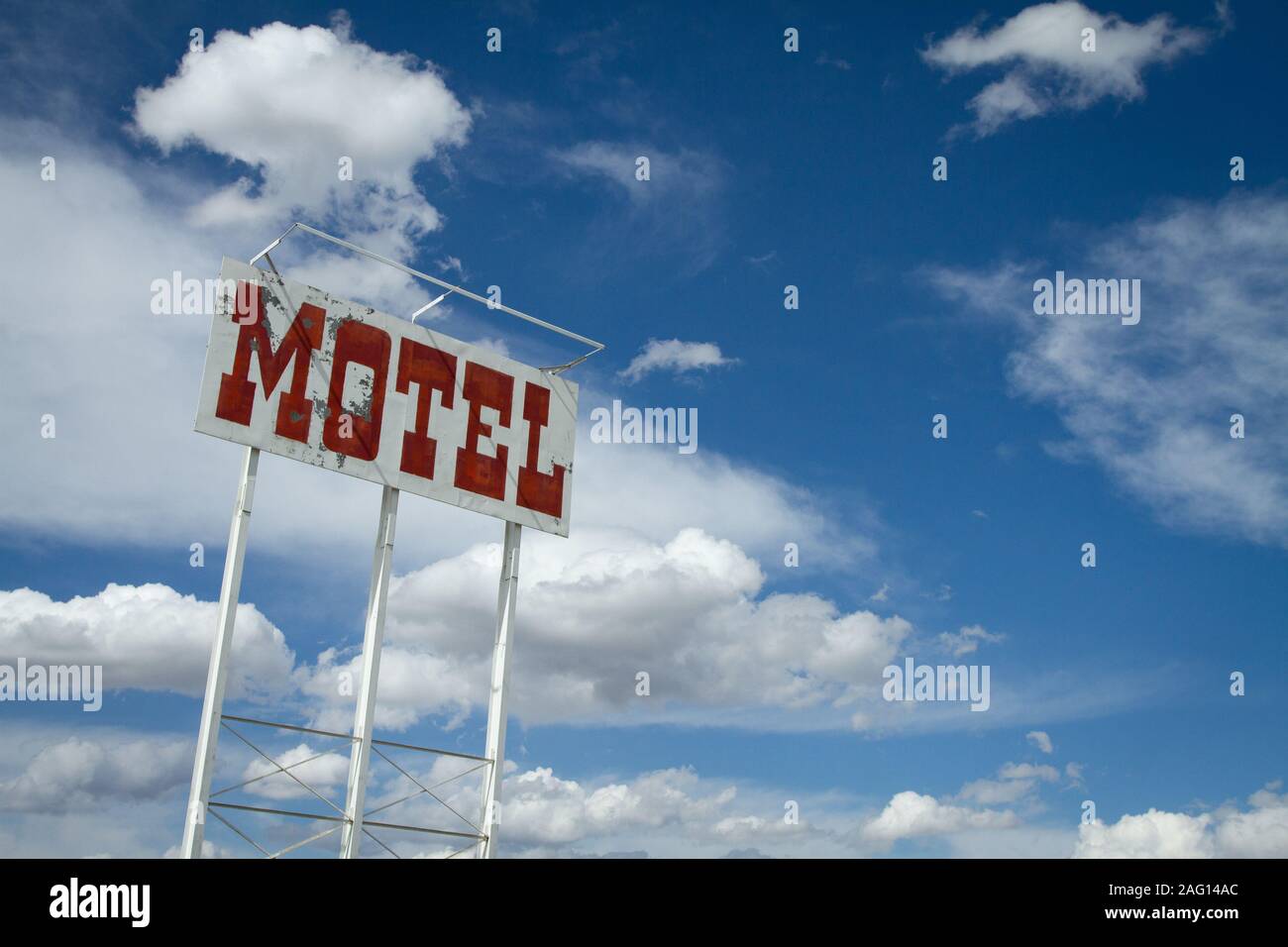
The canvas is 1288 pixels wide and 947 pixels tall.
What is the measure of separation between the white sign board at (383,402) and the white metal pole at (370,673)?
1031 mm

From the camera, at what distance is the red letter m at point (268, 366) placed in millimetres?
23266

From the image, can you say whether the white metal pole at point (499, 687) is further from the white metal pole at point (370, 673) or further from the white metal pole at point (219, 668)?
the white metal pole at point (219, 668)

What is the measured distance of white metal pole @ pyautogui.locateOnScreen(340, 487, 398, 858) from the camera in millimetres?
23281

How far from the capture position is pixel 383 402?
25.9 m

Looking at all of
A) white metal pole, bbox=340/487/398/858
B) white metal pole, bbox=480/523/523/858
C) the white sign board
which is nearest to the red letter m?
the white sign board

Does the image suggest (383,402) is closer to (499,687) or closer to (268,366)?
(268,366)

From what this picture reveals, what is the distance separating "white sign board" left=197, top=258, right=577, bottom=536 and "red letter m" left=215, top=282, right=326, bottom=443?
0.07 ft

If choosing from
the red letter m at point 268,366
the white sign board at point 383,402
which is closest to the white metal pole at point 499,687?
the white sign board at point 383,402

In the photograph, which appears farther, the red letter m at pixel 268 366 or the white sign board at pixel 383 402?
the white sign board at pixel 383 402

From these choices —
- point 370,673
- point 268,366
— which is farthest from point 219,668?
point 268,366

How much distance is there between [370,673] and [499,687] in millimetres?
3732

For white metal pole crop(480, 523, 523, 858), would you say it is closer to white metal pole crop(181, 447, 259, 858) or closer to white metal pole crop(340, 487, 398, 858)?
white metal pole crop(340, 487, 398, 858)

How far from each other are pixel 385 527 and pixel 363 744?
4.63 metres
